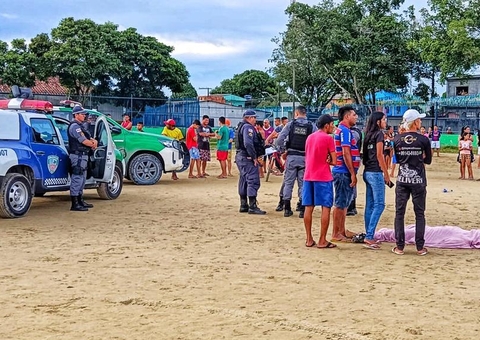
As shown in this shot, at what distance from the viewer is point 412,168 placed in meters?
7.85

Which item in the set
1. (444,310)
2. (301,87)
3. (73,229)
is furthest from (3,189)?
(301,87)

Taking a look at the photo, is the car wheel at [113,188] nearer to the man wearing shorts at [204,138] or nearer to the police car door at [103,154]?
the police car door at [103,154]

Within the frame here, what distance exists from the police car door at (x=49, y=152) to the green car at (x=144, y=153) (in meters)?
4.28

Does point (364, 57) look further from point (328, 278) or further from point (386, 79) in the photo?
point (328, 278)

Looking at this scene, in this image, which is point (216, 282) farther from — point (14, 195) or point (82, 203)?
point (82, 203)

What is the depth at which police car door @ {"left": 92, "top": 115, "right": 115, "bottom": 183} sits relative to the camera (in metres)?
12.0

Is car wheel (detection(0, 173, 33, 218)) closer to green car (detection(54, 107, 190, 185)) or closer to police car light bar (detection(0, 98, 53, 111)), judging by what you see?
police car light bar (detection(0, 98, 53, 111))

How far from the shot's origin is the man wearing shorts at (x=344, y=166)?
8.55 metres

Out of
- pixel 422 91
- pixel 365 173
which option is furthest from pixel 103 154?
pixel 422 91

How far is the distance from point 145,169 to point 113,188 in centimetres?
295

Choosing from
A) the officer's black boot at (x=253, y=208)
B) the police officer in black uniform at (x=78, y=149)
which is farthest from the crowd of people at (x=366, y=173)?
Result: the police officer in black uniform at (x=78, y=149)

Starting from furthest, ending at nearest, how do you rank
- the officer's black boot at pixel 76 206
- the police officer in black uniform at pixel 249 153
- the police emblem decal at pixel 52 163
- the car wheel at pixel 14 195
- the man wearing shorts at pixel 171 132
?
the man wearing shorts at pixel 171 132 < the officer's black boot at pixel 76 206 < the police emblem decal at pixel 52 163 < the police officer in black uniform at pixel 249 153 < the car wheel at pixel 14 195

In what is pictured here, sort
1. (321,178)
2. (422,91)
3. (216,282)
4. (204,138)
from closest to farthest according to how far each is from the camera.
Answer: (216,282) < (321,178) < (204,138) < (422,91)

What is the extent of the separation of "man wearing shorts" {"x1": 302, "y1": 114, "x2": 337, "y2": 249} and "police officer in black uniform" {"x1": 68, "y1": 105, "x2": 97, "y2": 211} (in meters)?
4.54
